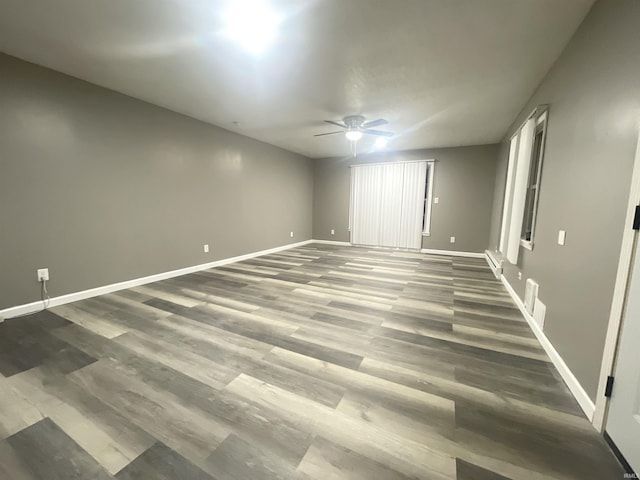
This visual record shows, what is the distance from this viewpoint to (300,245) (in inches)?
273

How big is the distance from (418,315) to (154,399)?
228 cm

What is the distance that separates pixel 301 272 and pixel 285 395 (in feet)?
8.99

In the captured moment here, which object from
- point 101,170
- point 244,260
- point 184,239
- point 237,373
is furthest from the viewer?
point 244,260

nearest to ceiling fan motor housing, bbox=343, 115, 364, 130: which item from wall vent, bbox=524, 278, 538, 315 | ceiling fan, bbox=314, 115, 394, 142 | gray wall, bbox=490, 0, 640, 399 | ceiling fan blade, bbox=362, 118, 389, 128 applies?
ceiling fan, bbox=314, 115, 394, 142

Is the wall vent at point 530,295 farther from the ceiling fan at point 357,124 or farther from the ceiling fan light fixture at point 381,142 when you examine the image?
the ceiling fan light fixture at point 381,142

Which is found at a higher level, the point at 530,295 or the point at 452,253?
the point at 530,295

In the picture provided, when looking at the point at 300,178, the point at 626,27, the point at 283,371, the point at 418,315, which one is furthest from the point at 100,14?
the point at 300,178

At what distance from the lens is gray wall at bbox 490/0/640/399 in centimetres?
130

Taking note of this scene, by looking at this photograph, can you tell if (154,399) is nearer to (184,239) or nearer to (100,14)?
(100,14)

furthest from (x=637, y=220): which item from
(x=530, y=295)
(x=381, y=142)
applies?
(x=381, y=142)

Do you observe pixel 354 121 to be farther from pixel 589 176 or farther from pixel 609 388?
pixel 609 388

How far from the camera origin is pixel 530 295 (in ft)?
8.02

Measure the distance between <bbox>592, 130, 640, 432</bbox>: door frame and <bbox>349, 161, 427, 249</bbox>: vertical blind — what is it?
16.4 feet

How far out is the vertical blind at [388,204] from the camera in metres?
6.10
